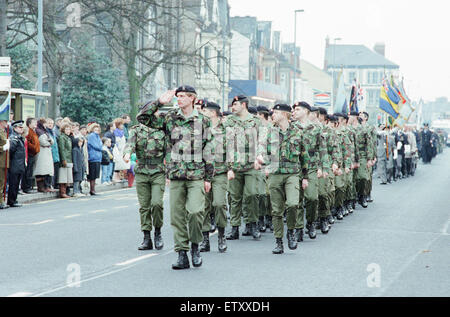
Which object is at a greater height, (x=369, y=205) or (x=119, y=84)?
(x=119, y=84)

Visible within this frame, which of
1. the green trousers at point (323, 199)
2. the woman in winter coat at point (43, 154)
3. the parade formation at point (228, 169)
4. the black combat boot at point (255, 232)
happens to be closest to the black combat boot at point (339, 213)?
the parade formation at point (228, 169)

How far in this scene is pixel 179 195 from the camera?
8984mm

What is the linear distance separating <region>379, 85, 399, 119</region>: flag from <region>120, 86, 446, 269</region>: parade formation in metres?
16.7

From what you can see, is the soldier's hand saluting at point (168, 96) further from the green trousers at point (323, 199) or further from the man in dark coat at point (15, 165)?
the man in dark coat at point (15, 165)

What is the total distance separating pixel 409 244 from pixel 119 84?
76.9ft

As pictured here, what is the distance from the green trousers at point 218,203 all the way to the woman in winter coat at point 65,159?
810 cm

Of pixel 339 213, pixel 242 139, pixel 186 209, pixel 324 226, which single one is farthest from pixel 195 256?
pixel 339 213

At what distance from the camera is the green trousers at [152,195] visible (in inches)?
401

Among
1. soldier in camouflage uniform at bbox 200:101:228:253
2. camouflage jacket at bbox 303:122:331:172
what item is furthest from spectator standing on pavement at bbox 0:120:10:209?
camouflage jacket at bbox 303:122:331:172

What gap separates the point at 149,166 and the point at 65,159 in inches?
341

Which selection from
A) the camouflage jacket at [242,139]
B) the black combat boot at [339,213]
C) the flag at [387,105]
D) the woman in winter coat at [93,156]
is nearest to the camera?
the camouflage jacket at [242,139]

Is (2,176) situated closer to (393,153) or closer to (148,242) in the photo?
(148,242)

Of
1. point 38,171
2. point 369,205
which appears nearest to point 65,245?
point 38,171
